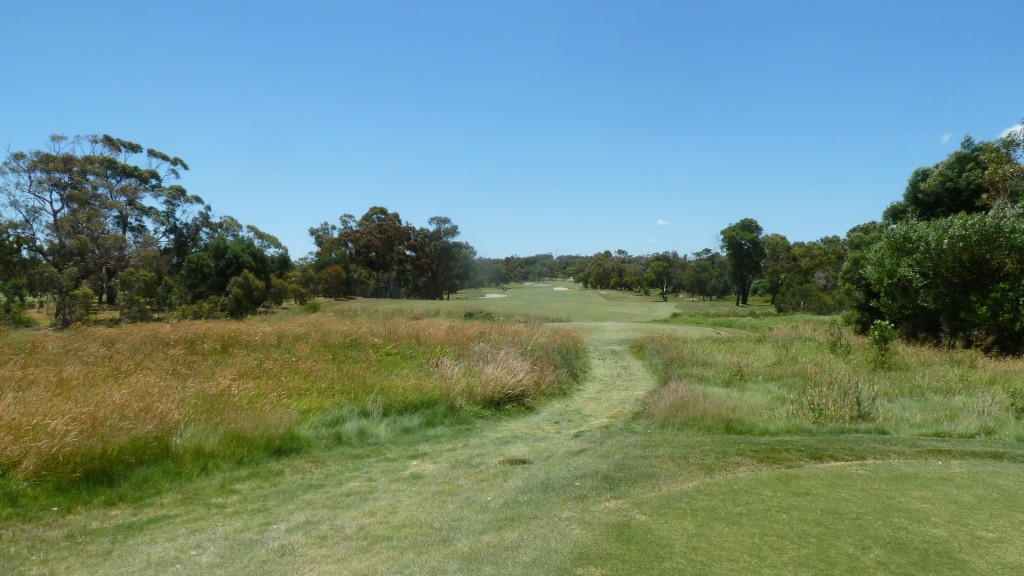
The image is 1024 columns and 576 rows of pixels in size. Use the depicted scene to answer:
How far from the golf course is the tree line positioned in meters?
8.17

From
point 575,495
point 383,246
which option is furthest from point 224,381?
point 383,246

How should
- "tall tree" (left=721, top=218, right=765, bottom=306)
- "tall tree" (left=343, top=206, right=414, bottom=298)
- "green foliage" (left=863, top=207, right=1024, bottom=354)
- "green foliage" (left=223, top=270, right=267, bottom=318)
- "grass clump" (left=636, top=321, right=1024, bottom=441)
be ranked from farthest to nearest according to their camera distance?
1. "tall tree" (left=343, top=206, right=414, bottom=298)
2. "tall tree" (left=721, top=218, right=765, bottom=306)
3. "green foliage" (left=223, top=270, right=267, bottom=318)
4. "green foliage" (left=863, top=207, right=1024, bottom=354)
5. "grass clump" (left=636, top=321, right=1024, bottom=441)

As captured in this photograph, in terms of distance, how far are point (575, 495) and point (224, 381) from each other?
653cm

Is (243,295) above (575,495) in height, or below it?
above

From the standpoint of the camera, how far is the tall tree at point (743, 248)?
5953 cm

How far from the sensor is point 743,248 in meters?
59.8

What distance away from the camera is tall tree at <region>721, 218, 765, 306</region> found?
5953 cm

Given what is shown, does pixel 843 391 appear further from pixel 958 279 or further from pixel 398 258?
pixel 398 258

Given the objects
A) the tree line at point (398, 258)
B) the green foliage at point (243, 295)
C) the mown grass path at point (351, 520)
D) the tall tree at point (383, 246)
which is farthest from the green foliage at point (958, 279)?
the tall tree at point (383, 246)

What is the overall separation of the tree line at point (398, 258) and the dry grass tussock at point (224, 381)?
41.0 ft

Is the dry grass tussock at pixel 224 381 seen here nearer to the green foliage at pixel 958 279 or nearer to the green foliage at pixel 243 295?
the green foliage at pixel 958 279

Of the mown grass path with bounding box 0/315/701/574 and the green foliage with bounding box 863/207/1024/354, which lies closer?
the mown grass path with bounding box 0/315/701/574

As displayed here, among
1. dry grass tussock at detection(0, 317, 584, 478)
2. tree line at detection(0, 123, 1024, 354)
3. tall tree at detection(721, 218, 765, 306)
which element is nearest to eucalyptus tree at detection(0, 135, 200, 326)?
tree line at detection(0, 123, 1024, 354)

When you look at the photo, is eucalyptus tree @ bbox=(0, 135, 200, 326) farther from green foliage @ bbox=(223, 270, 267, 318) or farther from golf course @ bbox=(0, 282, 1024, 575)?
golf course @ bbox=(0, 282, 1024, 575)
